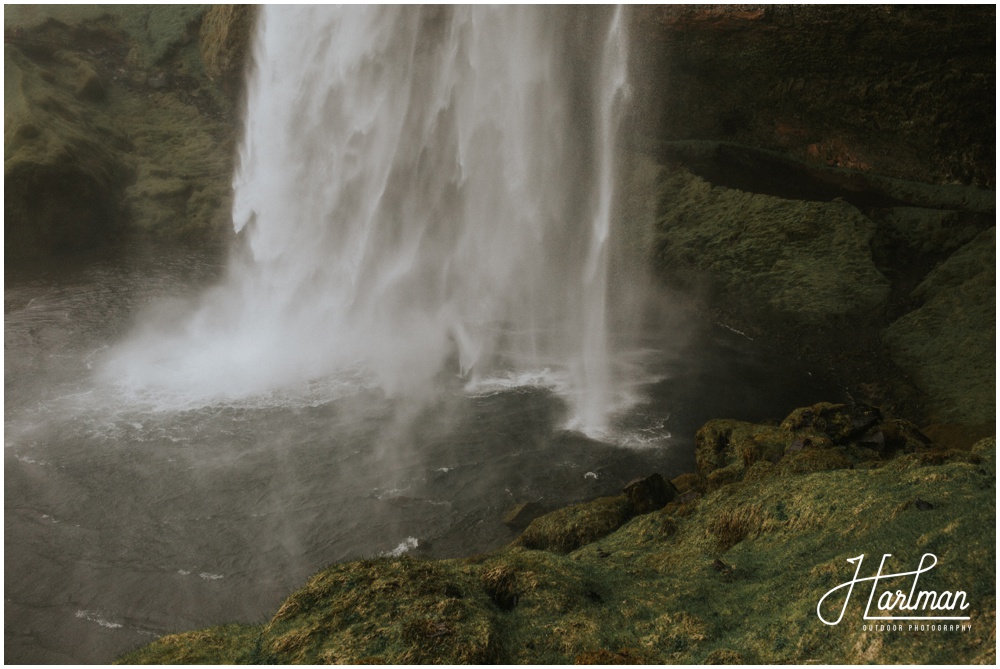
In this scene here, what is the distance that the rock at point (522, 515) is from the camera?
17.3 metres

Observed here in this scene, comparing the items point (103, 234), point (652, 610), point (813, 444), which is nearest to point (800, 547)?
point (652, 610)

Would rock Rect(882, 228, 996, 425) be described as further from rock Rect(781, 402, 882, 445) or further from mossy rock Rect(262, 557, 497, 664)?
mossy rock Rect(262, 557, 497, 664)

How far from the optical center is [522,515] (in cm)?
1738

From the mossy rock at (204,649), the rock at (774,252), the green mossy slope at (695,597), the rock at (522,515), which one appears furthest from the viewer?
the rock at (774,252)

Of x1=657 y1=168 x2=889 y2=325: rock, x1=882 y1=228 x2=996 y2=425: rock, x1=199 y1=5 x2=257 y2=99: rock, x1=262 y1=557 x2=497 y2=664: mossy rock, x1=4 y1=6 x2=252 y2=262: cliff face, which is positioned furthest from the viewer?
x1=199 y1=5 x2=257 y2=99: rock

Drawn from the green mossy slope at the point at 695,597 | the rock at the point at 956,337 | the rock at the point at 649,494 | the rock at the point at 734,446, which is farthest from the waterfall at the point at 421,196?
the green mossy slope at the point at 695,597

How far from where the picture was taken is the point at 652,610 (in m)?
9.85

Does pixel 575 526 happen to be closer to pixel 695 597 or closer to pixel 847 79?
pixel 695 597

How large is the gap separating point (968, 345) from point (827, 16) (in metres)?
13.6

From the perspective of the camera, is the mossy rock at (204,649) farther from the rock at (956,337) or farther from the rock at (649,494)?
the rock at (956,337)

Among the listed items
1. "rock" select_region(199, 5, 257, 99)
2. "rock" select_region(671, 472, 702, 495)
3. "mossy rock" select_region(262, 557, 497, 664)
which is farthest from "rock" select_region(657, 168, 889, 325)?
"rock" select_region(199, 5, 257, 99)

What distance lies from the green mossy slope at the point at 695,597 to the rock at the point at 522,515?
499 cm

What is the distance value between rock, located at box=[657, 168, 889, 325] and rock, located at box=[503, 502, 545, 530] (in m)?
16.4

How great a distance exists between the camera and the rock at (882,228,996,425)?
23.0 meters
